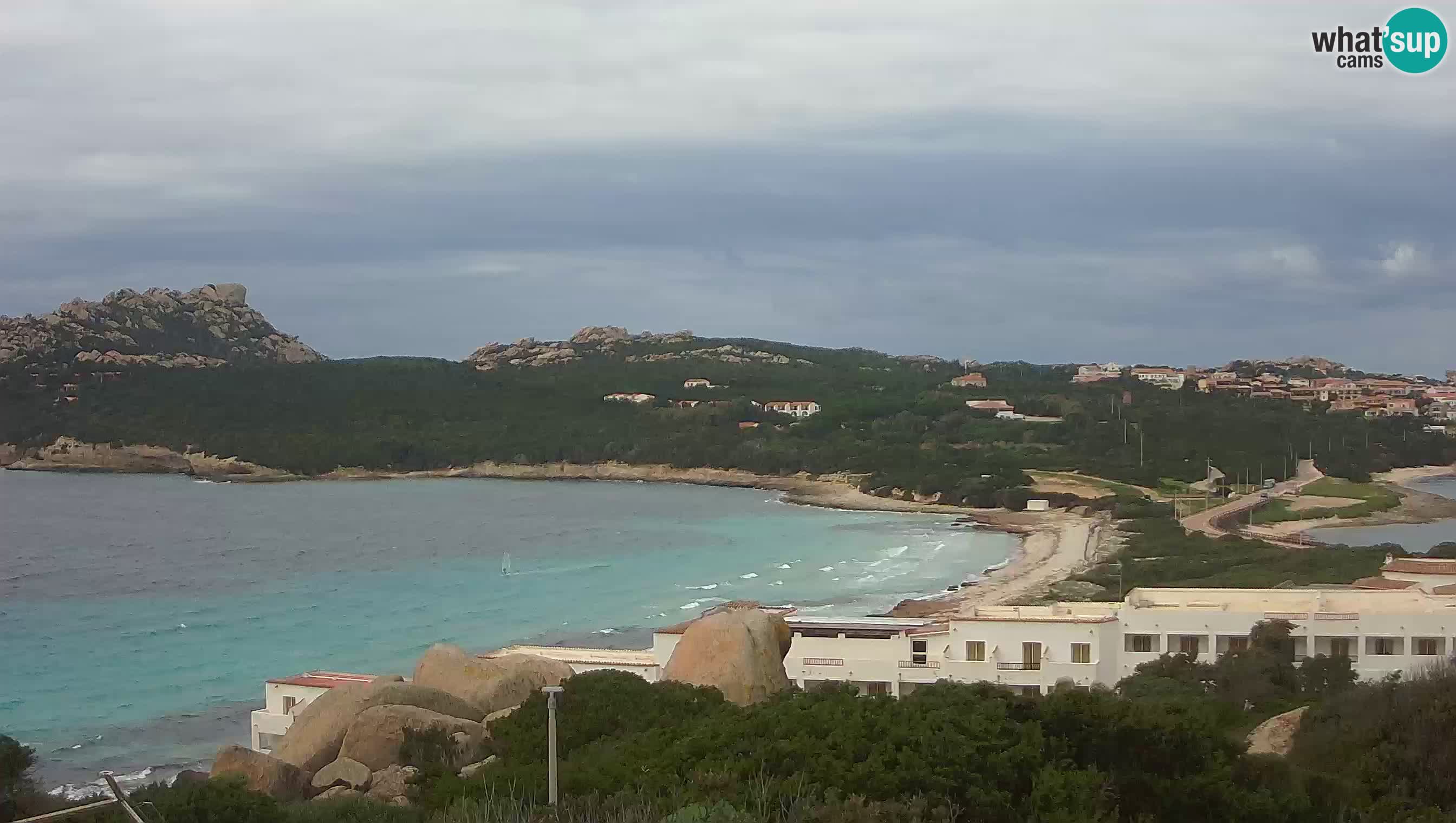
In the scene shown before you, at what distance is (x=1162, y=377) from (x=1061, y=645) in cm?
12642

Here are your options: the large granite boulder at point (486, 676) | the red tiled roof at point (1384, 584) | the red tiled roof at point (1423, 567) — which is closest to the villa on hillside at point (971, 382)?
the red tiled roof at point (1423, 567)

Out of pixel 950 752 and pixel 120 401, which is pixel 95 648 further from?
pixel 120 401

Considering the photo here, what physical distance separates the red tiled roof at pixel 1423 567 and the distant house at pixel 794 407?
82247 millimetres

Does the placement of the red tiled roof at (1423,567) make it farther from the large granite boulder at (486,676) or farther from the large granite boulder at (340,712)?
the large granite boulder at (340,712)

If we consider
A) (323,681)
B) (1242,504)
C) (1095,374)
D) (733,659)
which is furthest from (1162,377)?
(733,659)

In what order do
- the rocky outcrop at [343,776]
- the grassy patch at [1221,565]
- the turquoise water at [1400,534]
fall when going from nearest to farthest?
the rocky outcrop at [343,776], the grassy patch at [1221,565], the turquoise water at [1400,534]

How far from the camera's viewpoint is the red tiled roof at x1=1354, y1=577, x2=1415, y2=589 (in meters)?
27.1

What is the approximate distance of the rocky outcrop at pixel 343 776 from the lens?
14898 mm

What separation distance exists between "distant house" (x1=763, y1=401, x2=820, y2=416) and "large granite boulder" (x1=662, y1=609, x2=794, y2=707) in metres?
93.3

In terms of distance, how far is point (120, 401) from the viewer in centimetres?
11506

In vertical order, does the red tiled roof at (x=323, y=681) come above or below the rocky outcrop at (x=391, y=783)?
below

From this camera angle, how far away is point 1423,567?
96.4 ft

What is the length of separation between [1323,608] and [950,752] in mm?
15298

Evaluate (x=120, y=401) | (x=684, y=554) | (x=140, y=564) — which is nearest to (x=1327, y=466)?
(x=684, y=554)
